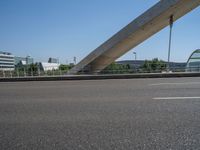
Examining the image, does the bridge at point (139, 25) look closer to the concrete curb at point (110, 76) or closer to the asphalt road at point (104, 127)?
the concrete curb at point (110, 76)

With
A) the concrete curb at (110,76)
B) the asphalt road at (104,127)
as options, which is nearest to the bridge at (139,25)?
the concrete curb at (110,76)

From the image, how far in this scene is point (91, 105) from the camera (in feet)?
17.1

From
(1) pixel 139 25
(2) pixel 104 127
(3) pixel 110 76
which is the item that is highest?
(1) pixel 139 25

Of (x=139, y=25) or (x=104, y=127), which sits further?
(x=139, y=25)

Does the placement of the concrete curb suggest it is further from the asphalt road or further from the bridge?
the asphalt road

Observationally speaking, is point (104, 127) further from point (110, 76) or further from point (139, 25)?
point (139, 25)

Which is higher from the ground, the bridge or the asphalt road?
the bridge

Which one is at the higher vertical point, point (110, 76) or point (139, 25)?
point (139, 25)

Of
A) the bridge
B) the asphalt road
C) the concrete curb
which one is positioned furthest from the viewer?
the bridge

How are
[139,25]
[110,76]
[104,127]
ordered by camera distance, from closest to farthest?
[104,127]
[110,76]
[139,25]

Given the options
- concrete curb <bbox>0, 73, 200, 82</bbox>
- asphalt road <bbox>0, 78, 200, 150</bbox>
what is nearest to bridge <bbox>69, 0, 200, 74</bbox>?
concrete curb <bbox>0, 73, 200, 82</bbox>

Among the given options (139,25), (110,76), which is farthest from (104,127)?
(139,25)

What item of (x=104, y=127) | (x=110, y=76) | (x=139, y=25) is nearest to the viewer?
(x=104, y=127)

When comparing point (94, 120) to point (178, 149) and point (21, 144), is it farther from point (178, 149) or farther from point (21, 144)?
point (178, 149)
